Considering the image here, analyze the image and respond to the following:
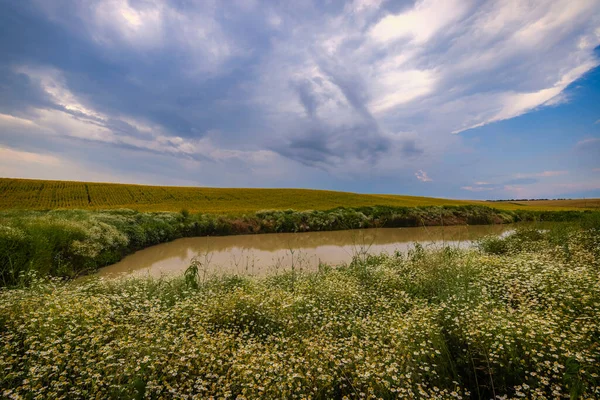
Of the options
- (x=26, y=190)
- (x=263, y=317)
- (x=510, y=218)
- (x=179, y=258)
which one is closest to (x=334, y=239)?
(x=179, y=258)

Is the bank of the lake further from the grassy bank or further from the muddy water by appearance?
the grassy bank

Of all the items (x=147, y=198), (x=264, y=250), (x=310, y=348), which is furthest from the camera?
(x=147, y=198)

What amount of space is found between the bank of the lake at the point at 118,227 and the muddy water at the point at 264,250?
1014 millimetres

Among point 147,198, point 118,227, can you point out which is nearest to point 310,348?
point 118,227

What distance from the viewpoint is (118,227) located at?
62.8 feet

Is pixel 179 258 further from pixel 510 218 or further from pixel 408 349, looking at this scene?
pixel 510 218

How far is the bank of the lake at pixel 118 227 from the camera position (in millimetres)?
10203

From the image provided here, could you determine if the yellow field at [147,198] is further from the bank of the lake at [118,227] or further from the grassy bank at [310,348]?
the grassy bank at [310,348]

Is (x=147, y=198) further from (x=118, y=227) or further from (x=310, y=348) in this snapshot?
(x=310, y=348)

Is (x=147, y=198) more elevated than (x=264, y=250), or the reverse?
(x=147, y=198)

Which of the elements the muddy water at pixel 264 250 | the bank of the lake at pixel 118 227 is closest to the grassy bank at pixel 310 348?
the bank of the lake at pixel 118 227

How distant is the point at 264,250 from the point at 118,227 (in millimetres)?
9324

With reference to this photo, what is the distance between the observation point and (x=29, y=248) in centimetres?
1029

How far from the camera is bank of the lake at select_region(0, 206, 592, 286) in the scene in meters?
10.2
